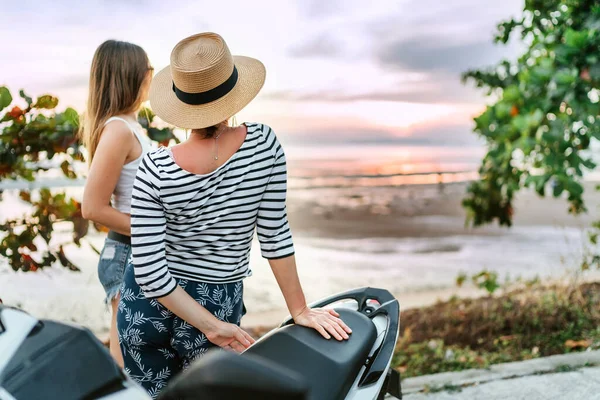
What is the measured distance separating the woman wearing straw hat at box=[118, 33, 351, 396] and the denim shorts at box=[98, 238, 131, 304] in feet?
2.32

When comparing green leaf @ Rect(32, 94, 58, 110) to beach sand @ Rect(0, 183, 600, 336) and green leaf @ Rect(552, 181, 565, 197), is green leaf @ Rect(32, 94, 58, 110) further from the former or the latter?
green leaf @ Rect(552, 181, 565, 197)

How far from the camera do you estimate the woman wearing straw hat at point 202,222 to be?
1.82 meters

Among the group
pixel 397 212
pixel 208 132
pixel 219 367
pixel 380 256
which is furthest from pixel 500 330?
pixel 397 212

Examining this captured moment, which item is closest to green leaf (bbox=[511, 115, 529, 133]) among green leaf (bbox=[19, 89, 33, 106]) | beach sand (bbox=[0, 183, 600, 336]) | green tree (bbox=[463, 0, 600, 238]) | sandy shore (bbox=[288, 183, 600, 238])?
green tree (bbox=[463, 0, 600, 238])

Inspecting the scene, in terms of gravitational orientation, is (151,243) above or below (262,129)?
below

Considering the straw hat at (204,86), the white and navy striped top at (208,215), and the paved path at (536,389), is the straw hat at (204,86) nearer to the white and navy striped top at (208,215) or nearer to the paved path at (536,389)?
the white and navy striped top at (208,215)

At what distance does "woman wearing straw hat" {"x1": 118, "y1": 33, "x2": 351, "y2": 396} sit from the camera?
5.98 ft

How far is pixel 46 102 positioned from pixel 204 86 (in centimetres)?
174

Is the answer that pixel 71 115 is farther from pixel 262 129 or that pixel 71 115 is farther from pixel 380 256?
pixel 380 256

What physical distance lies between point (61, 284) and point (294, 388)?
593 cm

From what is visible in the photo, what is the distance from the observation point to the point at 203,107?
1.88 metres

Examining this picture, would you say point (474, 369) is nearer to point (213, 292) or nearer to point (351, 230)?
point (213, 292)

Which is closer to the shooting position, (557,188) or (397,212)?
(557,188)

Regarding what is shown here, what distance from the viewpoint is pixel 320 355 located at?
157 centimetres
